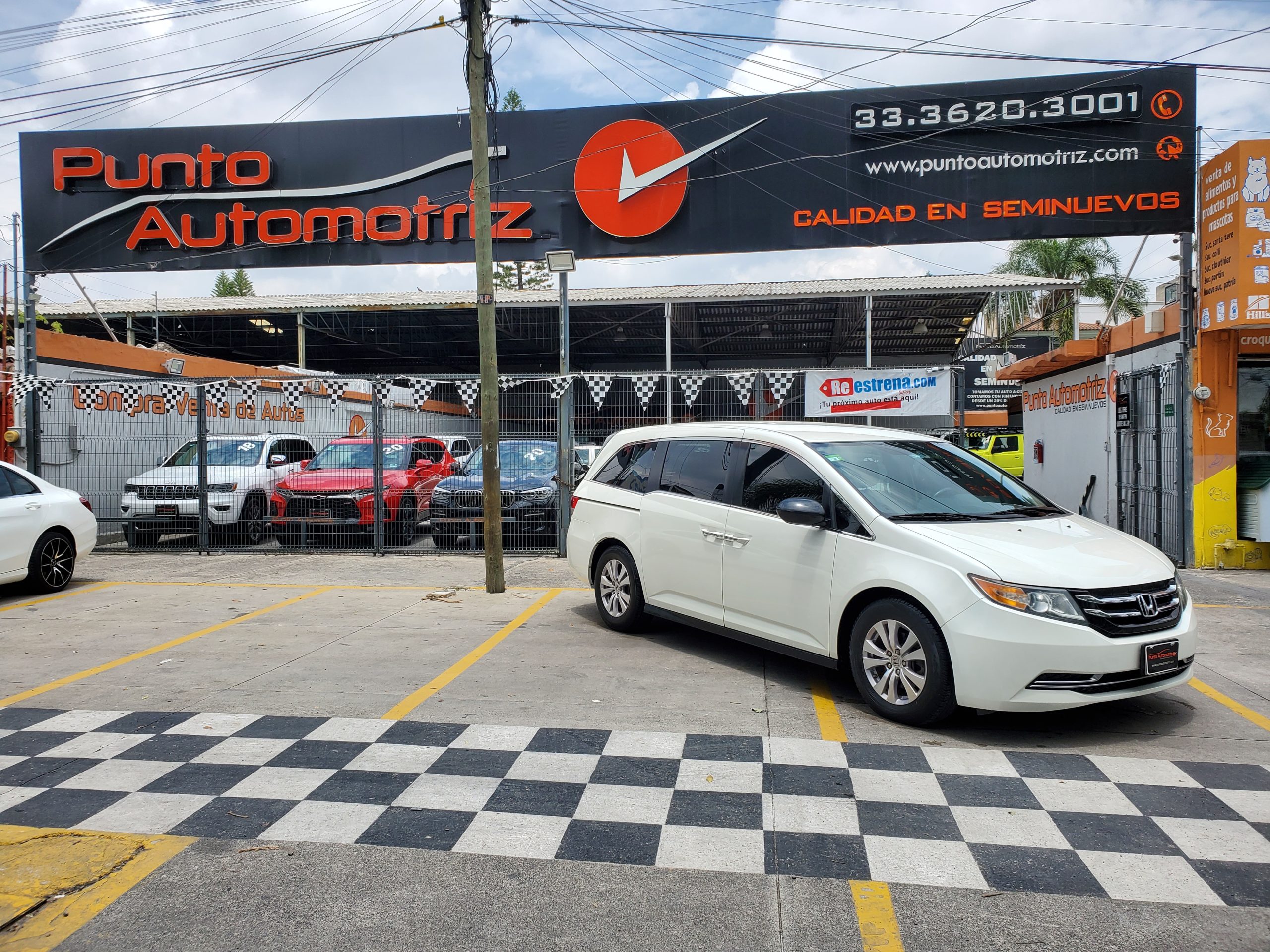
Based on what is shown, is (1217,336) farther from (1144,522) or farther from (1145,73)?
(1145,73)

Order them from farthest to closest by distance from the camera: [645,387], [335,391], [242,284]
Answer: [242,284], [335,391], [645,387]

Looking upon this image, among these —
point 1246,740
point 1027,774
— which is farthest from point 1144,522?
point 1027,774

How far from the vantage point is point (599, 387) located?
1155 centimetres

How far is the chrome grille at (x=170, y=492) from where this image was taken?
12391 mm

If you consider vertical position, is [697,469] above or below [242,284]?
below

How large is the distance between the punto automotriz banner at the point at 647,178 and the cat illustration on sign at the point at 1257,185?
5.85ft

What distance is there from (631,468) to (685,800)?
3860mm

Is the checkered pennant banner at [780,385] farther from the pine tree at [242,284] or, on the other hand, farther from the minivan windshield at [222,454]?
the pine tree at [242,284]

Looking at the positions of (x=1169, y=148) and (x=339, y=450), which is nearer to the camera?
(x=339, y=450)

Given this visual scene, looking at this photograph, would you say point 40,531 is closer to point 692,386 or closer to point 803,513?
point 692,386

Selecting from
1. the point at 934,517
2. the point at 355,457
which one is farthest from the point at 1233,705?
the point at 355,457

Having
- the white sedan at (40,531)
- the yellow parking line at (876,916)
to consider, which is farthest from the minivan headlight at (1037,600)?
the white sedan at (40,531)

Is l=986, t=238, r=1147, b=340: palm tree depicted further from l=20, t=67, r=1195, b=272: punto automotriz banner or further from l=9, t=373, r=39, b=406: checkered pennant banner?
l=9, t=373, r=39, b=406: checkered pennant banner

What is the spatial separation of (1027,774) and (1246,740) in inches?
59.3
